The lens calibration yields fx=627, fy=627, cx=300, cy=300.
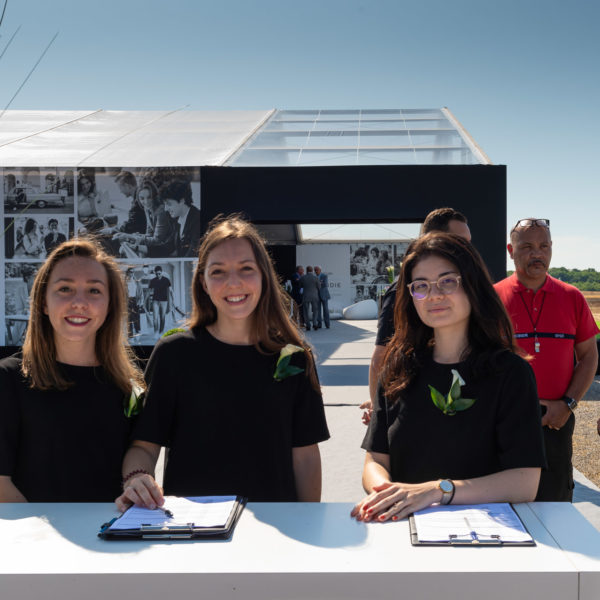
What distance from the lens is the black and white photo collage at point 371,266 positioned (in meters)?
20.2

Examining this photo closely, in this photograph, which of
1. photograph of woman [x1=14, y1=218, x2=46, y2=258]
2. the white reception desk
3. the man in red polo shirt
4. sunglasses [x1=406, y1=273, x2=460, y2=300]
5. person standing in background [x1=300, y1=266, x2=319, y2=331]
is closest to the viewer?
the white reception desk

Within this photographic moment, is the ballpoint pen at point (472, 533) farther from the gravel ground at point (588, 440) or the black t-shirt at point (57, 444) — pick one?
the gravel ground at point (588, 440)

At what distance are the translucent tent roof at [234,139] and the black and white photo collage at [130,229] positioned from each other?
0.64 feet

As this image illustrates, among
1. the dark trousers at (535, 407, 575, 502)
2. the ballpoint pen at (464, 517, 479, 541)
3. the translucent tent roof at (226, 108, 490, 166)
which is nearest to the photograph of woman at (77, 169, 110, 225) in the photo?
the translucent tent roof at (226, 108, 490, 166)

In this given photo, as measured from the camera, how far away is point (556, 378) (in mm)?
3016

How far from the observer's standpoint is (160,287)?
760cm

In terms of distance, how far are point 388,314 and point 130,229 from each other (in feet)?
17.3

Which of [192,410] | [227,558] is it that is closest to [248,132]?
[192,410]

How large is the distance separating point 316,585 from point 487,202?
6.94m

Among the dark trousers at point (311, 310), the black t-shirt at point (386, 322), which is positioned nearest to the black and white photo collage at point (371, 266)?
the dark trousers at point (311, 310)

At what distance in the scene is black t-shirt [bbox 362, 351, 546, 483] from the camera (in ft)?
5.08

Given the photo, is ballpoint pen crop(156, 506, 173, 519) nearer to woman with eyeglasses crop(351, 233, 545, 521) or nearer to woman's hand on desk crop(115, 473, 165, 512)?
woman's hand on desk crop(115, 473, 165, 512)

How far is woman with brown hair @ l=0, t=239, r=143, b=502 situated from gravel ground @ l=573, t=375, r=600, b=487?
146 inches

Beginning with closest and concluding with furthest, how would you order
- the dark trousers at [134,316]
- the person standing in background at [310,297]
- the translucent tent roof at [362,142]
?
the dark trousers at [134,316]
the translucent tent roof at [362,142]
the person standing in background at [310,297]
